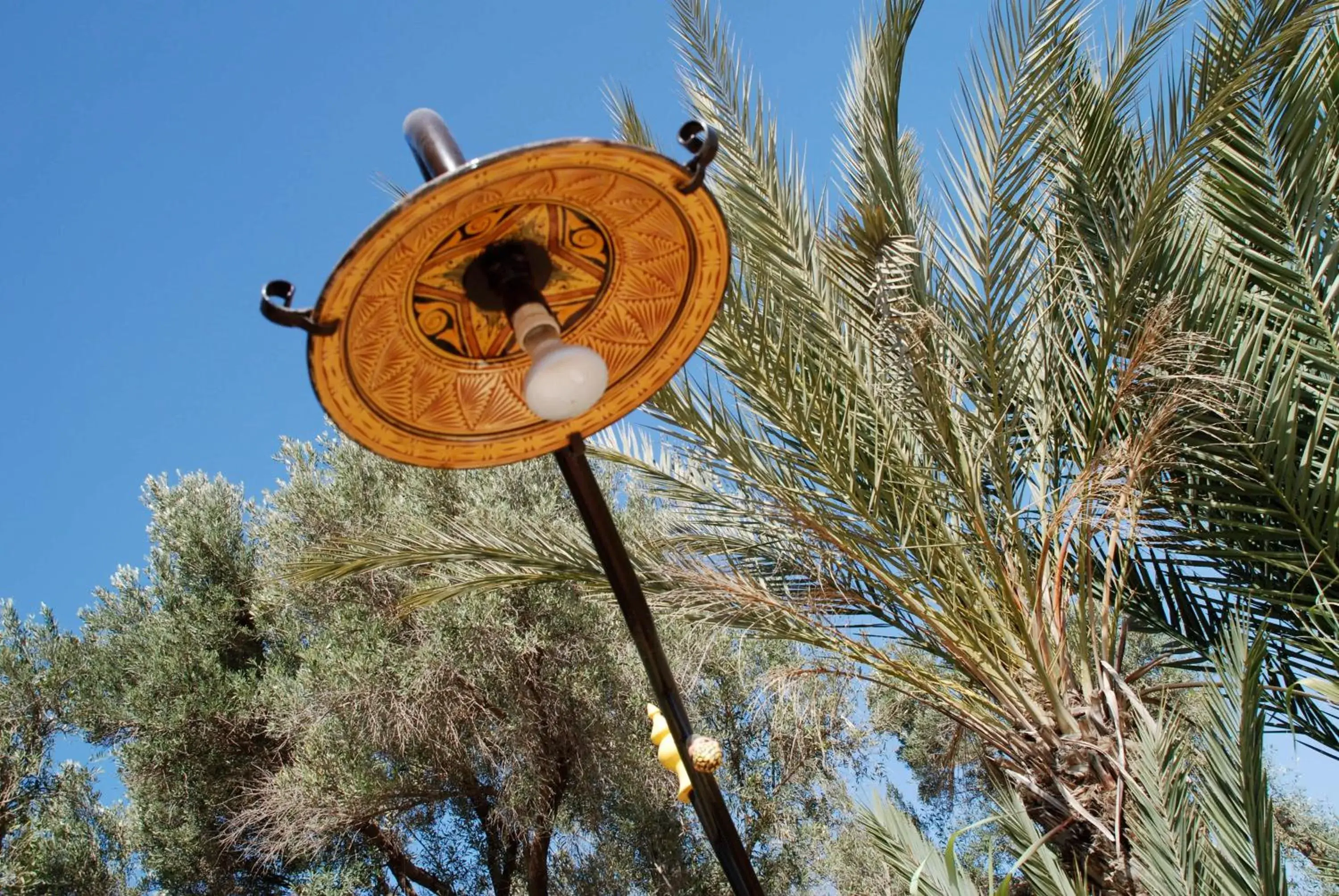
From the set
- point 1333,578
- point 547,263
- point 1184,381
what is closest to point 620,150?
point 547,263

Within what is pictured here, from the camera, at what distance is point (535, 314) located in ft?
6.39

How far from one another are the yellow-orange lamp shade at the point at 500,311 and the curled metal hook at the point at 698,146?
22 mm

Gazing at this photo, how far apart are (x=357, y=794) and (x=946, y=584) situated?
6571 mm

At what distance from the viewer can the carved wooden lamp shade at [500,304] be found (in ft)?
5.83

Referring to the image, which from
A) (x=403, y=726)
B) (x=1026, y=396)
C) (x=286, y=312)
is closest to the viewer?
(x=286, y=312)

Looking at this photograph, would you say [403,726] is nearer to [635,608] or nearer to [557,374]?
[635,608]

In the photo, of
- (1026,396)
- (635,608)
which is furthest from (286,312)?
(1026,396)

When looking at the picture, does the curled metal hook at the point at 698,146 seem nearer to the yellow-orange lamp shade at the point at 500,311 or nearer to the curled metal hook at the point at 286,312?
the yellow-orange lamp shade at the point at 500,311

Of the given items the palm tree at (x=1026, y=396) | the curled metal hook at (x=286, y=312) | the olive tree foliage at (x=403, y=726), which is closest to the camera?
the curled metal hook at (x=286, y=312)

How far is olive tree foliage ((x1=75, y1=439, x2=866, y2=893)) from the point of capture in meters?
9.05

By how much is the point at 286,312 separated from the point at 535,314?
443 millimetres

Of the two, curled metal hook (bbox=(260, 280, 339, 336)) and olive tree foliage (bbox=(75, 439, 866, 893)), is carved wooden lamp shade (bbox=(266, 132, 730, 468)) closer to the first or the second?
→ curled metal hook (bbox=(260, 280, 339, 336))

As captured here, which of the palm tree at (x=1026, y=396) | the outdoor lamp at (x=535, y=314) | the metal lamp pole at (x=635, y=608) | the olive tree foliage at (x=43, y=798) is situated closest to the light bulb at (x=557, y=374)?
the outdoor lamp at (x=535, y=314)

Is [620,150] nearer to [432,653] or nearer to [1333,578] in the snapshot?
[1333,578]
